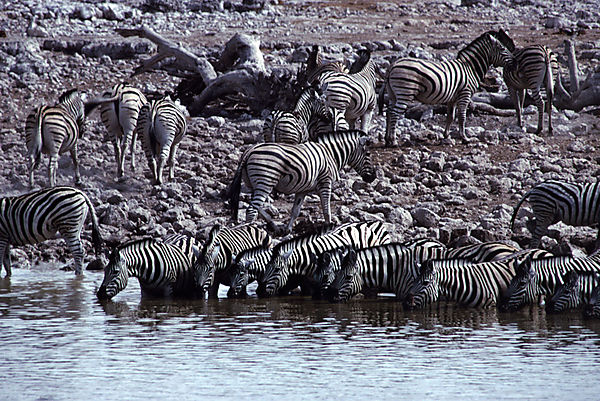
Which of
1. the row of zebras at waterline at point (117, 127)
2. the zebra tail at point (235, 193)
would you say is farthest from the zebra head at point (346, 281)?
the row of zebras at waterline at point (117, 127)

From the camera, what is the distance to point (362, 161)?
45.6 ft

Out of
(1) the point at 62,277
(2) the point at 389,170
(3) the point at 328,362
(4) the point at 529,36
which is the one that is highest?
(4) the point at 529,36

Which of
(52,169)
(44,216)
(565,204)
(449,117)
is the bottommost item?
(44,216)

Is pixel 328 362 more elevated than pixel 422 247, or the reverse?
pixel 422 247

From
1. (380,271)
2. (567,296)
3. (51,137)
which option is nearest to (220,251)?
(380,271)

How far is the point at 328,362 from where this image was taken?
759 cm

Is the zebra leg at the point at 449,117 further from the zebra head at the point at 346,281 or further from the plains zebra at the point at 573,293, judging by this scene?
the plains zebra at the point at 573,293

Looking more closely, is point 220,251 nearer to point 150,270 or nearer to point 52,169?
point 150,270

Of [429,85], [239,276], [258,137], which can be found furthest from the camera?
[258,137]

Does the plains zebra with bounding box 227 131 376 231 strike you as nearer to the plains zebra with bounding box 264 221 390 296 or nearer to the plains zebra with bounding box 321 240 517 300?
the plains zebra with bounding box 264 221 390 296

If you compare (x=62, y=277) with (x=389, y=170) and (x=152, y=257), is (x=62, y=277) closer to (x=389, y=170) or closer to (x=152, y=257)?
(x=152, y=257)

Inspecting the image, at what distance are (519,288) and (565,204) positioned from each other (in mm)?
2469

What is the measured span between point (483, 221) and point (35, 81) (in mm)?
11776

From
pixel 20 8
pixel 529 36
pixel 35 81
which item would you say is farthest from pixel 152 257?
pixel 20 8
